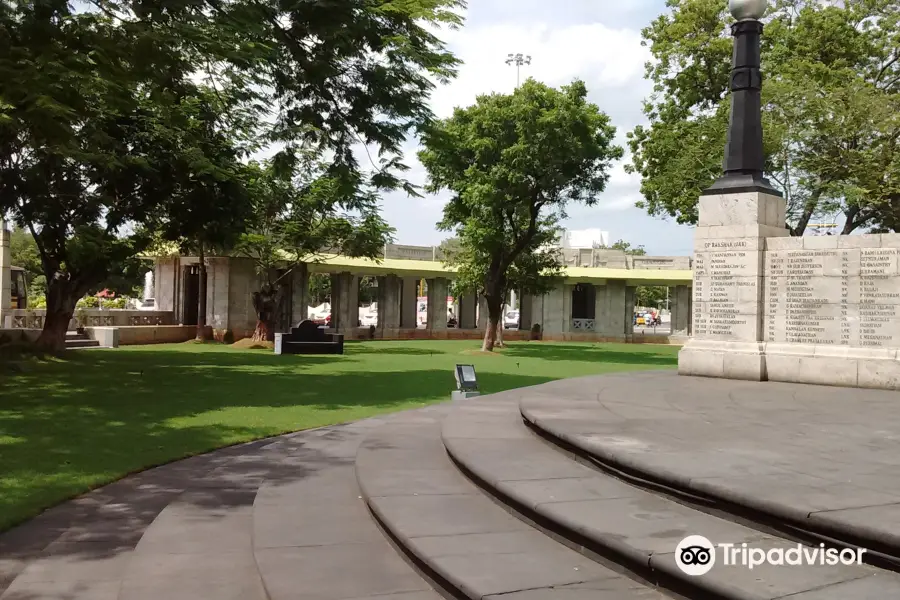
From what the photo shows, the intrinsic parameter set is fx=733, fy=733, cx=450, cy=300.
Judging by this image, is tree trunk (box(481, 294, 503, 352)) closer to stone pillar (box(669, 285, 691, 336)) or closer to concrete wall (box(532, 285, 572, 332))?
concrete wall (box(532, 285, 572, 332))

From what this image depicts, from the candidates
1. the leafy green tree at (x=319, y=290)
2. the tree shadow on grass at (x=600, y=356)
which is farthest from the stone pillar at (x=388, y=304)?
the leafy green tree at (x=319, y=290)

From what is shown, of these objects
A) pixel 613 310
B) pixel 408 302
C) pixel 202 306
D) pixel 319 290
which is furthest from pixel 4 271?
pixel 319 290

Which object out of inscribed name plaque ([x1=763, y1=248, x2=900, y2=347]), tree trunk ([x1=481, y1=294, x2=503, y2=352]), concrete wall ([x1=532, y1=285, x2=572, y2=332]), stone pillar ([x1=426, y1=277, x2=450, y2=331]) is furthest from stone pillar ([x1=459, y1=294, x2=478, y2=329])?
inscribed name plaque ([x1=763, y1=248, x2=900, y2=347])

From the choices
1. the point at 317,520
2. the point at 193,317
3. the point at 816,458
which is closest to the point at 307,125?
the point at 317,520

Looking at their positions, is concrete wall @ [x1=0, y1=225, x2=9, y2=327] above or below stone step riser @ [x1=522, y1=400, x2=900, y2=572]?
above

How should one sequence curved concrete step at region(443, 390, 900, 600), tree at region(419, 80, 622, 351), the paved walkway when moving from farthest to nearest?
1. tree at region(419, 80, 622, 351)
2. the paved walkway
3. curved concrete step at region(443, 390, 900, 600)

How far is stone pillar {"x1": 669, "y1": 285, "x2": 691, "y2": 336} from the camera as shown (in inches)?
1868

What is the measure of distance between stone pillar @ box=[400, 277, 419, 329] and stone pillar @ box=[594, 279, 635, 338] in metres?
11.8

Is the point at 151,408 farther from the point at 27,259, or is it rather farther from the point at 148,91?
the point at 27,259

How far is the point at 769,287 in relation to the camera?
11242 millimetres

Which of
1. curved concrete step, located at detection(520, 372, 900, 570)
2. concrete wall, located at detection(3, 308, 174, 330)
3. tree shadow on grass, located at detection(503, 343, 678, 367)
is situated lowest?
tree shadow on grass, located at detection(503, 343, 678, 367)

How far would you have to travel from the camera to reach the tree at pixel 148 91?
8.93 m

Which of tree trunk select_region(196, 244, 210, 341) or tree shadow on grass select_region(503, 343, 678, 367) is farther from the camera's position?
tree trunk select_region(196, 244, 210, 341)

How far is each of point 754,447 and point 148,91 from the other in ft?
44.3
